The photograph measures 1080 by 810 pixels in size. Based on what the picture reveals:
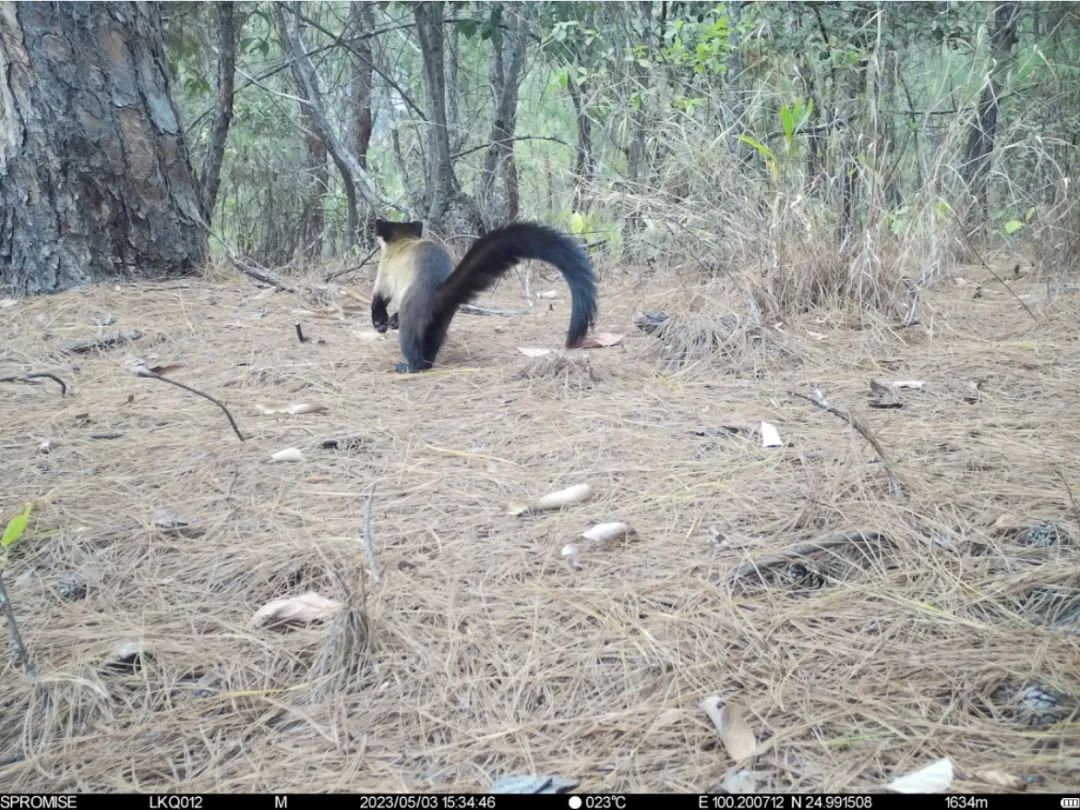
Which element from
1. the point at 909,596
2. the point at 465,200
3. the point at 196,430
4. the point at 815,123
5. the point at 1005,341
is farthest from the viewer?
the point at 465,200

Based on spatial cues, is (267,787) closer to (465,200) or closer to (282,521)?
(282,521)

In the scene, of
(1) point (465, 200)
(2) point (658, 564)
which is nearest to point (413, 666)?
(2) point (658, 564)

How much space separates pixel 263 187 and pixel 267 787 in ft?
24.6

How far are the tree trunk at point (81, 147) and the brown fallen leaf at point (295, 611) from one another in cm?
389

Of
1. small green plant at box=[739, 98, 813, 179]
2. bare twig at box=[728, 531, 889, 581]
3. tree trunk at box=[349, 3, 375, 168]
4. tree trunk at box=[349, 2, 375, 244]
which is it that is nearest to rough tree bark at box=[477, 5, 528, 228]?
tree trunk at box=[349, 2, 375, 244]

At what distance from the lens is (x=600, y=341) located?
4.33 metres

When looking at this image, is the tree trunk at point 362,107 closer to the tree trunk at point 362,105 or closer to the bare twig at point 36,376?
the tree trunk at point 362,105

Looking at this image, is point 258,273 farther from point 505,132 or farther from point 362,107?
point 362,107

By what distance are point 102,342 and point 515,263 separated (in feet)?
6.56

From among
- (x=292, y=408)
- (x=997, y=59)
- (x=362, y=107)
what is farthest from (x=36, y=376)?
(x=362, y=107)

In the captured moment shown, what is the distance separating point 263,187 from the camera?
8.33m

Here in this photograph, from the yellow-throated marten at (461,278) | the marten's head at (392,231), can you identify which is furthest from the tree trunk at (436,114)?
the yellow-throated marten at (461,278)

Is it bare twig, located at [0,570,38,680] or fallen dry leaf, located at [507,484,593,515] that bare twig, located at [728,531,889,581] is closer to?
fallen dry leaf, located at [507,484,593,515]

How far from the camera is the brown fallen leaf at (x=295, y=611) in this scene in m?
2.04
